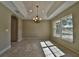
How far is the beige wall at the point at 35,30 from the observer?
13.2m

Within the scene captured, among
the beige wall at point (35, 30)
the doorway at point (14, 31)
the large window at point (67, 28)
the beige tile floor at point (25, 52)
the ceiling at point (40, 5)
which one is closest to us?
the beige tile floor at point (25, 52)

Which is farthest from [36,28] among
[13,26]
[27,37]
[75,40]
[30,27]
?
[75,40]

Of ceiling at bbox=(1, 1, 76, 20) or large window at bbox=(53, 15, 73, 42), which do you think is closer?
ceiling at bbox=(1, 1, 76, 20)

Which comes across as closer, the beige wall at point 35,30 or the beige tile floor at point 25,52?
the beige tile floor at point 25,52

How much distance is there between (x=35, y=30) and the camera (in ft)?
43.6

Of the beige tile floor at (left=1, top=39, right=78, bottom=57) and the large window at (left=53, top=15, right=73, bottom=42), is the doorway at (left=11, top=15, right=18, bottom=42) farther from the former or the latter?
the large window at (left=53, top=15, right=73, bottom=42)

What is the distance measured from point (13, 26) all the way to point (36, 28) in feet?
13.0

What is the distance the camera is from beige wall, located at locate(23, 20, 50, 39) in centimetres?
1323

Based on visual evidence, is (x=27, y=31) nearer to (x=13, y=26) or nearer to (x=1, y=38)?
(x=13, y=26)

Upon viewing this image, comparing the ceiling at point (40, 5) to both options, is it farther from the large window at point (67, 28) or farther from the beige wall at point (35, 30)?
the beige wall at point (35, 30)

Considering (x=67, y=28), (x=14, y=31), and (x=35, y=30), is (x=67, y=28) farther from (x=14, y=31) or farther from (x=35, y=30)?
(x=35, y=30)

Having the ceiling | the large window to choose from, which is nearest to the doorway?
the ceiling

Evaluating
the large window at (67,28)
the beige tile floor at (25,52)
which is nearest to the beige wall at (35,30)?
the large window at (67,28)

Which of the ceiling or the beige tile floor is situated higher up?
the ceiling
